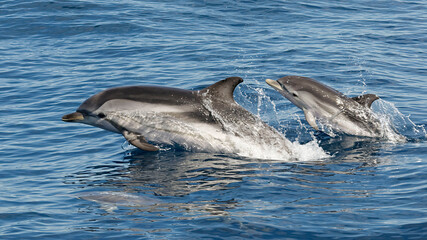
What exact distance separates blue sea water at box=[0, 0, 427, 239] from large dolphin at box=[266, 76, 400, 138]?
13.8 inches

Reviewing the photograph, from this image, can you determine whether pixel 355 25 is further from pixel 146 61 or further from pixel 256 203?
pixel 256 203

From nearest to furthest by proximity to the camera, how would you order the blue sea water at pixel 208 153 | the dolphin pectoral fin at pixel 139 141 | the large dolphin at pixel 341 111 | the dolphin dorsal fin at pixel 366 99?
the blue sea water at pixel 208 153, the dolphin pectoral fin at pixel 139 141, the dolphin dorsal fin at pixel 366 99, the large dolphin at pixel 341 111

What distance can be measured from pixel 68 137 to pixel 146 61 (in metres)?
6.52

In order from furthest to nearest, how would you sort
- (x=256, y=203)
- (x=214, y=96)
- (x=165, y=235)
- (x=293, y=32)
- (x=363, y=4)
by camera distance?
(x=363, y=4), (x=293, y=32), (x=214, y=96), (x=256, y=203), (x=165, y=235)

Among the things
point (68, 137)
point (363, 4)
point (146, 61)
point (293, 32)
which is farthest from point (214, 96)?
point (363, 4)

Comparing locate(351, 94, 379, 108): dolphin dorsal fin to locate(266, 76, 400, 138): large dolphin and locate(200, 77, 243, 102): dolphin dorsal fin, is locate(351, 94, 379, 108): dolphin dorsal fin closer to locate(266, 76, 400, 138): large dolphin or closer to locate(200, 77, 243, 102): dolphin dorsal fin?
locate(266, 76, 400, 138): large dolphin

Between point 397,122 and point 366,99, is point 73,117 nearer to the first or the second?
point 366,99

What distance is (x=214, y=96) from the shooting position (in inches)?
464

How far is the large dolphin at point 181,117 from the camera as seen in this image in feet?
38.7

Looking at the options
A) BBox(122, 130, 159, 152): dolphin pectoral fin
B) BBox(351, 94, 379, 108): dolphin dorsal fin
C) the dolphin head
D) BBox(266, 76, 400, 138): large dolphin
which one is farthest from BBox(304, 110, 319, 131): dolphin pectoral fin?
the dolphin head

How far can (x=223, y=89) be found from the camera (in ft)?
38.3

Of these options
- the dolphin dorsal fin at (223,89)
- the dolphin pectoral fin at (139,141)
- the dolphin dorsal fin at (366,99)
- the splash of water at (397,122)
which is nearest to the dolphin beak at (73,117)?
the dolphin pectoral fin at (139,141)

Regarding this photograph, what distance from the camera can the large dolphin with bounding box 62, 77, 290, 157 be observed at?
464 inches

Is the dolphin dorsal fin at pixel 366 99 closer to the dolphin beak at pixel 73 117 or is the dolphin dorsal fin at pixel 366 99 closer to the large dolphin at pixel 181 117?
the large dolphin at pixel 181 117
